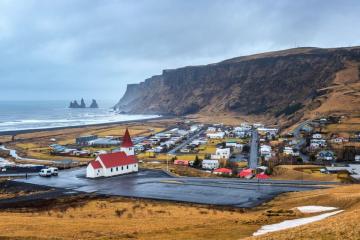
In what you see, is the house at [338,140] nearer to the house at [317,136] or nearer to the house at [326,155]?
the house at [317,136]

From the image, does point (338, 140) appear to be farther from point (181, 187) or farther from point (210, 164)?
point (181, 187)

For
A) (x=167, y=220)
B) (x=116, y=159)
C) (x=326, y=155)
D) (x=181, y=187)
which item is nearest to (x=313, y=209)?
(x=167, y=220)

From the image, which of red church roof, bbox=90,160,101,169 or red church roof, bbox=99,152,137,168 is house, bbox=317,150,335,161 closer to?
red church roof, bbox=99,152,137,168

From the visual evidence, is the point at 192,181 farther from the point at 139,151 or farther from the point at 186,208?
the point at 139,151

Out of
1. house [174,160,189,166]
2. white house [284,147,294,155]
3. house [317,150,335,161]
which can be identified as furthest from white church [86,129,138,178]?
house [317,150,335,161]

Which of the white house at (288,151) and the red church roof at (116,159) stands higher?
the red church roof at (116,159)

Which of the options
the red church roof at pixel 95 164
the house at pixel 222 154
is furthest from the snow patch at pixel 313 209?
the house at pixel 222 154

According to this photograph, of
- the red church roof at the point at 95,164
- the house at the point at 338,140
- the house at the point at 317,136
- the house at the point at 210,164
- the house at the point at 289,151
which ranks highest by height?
the house at the point at 317,136

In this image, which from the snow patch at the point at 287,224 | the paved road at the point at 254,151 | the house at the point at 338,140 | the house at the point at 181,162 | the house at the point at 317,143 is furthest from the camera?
the house at the point at 338,140
